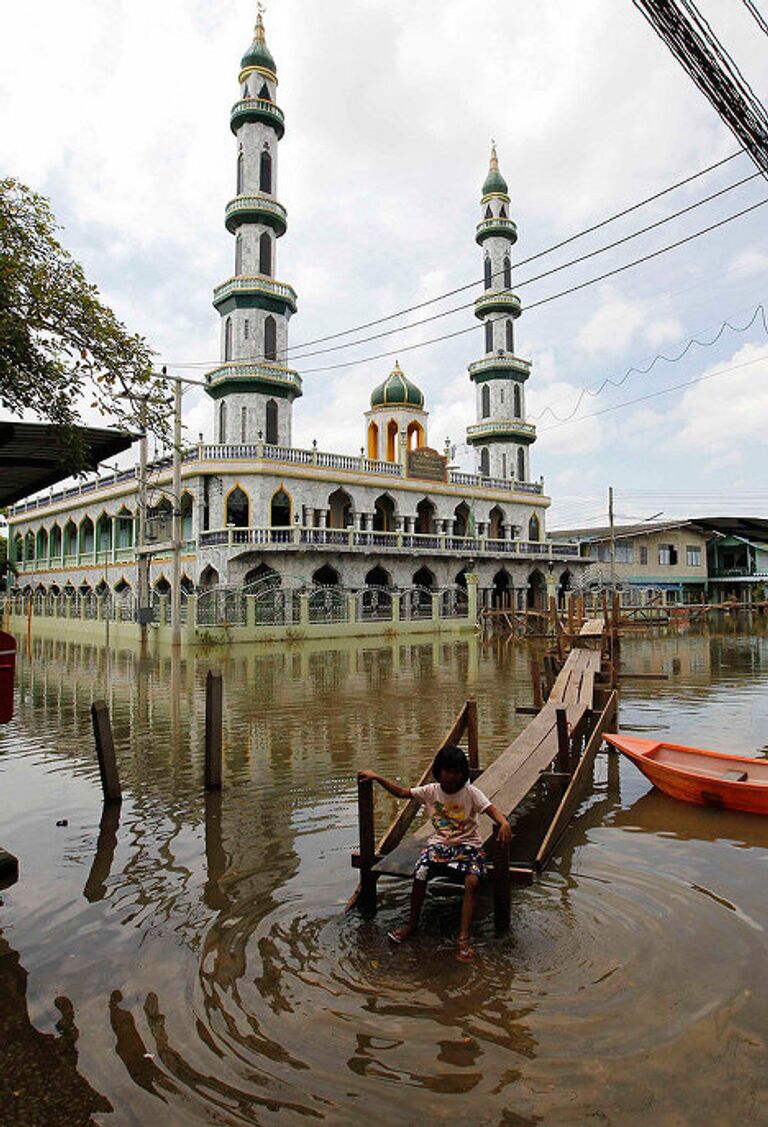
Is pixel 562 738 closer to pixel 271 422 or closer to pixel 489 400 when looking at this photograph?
pixel 271 422

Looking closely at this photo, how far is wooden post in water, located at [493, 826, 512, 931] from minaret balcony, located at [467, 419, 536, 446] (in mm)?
44598

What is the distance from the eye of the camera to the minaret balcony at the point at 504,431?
→ 47.9m

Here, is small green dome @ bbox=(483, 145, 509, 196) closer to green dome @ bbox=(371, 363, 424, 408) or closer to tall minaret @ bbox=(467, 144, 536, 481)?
tall minaret @ bbox=(467, 144, 536, 481)

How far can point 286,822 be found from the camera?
7477 millimetres

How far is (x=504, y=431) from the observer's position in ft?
157

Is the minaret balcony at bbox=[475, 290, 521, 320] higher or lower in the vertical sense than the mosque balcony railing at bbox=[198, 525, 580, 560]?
higher

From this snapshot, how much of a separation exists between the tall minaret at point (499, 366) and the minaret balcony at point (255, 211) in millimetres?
14985

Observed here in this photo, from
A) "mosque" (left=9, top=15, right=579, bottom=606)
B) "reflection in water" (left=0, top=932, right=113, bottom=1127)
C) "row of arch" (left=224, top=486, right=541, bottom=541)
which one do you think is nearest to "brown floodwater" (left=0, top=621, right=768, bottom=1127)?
"reflection in water" (left=0, top=932, right=113, bottom=1127)

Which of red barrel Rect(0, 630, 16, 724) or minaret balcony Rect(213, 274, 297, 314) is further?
minaret balcony Rect(213, 274, 297, 314)

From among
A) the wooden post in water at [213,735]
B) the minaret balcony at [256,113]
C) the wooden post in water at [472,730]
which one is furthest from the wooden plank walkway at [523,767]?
the minaret balcony at [256,113]

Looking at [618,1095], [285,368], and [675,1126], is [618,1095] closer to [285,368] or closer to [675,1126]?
[675,1126]

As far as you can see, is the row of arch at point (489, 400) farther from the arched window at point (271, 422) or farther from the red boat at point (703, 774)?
the red boat at point (703, 774)

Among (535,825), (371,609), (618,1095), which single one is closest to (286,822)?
(535,825)

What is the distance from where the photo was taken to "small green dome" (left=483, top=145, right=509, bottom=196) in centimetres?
4838
